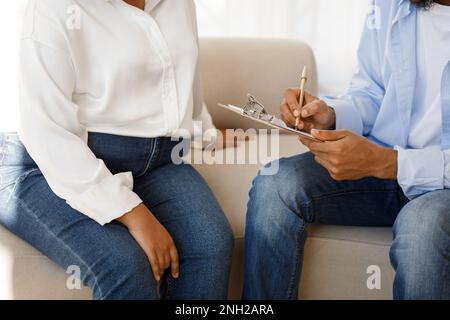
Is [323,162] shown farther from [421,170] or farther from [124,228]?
[124,228]

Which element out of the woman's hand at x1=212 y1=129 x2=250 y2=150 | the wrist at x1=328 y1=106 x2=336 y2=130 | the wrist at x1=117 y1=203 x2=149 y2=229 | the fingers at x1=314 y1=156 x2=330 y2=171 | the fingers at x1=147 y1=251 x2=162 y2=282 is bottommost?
the fingers at x1=147 y1=251 x2=162 y2=282

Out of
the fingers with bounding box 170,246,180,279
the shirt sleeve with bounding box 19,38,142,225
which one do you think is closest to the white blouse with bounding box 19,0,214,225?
the shirt sleeve with bounding box 19,38,142,225

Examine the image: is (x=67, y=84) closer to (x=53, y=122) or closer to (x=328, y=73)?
(x=53, y=122)

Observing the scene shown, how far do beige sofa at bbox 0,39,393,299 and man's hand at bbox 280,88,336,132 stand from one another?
214 mm

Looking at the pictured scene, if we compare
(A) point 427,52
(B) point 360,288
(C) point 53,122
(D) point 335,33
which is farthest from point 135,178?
(D) point 335,33

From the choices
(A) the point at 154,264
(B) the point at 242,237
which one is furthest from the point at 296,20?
(A) the point at 154,264

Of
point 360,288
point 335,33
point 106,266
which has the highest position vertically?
point 335,33

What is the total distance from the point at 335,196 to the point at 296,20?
128 cm

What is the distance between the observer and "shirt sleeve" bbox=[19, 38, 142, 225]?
105 centimetres

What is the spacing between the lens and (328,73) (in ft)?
7.97

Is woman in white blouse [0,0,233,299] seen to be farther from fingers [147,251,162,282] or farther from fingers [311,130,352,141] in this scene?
fingers [311,130,352,141]

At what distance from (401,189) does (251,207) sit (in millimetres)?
293

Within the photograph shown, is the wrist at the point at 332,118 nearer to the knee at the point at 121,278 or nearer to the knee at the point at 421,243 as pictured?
the knee at the point at 421,243
